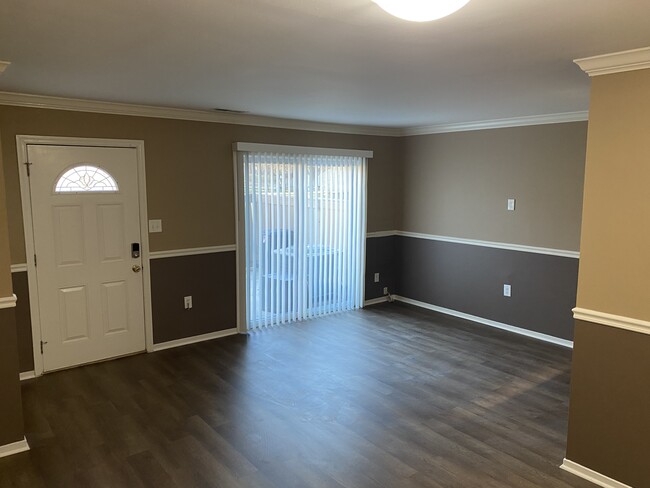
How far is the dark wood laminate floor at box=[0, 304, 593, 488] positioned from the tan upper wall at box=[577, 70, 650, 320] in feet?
3.52

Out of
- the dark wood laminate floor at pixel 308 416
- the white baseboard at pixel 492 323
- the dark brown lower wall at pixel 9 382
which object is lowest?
the dark wood laminate floor at pixel 308 416

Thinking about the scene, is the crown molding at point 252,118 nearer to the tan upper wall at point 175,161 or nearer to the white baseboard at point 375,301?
the tan upper wall at point 175,161

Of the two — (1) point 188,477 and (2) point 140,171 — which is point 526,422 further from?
(2) point 140,171

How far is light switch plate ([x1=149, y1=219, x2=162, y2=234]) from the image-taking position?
15.0ft

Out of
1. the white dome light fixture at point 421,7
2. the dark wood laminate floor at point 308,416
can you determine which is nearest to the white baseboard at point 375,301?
the dark wood laminate floor at point 308,416

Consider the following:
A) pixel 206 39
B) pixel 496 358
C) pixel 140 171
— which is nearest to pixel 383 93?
pixel 206 39

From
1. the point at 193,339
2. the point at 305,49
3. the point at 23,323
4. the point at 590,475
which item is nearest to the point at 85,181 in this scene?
the point at 23,323

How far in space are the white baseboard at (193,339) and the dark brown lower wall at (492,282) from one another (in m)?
2.51

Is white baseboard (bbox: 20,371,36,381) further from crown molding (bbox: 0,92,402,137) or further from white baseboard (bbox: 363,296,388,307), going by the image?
white baseboard (bbox: 363,296,388,307)

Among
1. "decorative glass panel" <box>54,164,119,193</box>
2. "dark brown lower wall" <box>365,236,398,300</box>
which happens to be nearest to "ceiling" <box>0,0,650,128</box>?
"decorative glass panel" <box>54,164,119,193</box>

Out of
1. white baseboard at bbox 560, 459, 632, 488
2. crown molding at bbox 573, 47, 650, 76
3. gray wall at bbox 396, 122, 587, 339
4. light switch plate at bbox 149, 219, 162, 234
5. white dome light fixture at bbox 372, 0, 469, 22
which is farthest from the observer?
gray wall at bbox 396, 122, 587, 339

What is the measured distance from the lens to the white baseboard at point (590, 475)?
2.62m

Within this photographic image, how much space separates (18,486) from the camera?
2615 millimetres

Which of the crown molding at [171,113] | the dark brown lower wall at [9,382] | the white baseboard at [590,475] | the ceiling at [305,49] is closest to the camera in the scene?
the ceiling at [305,49]
